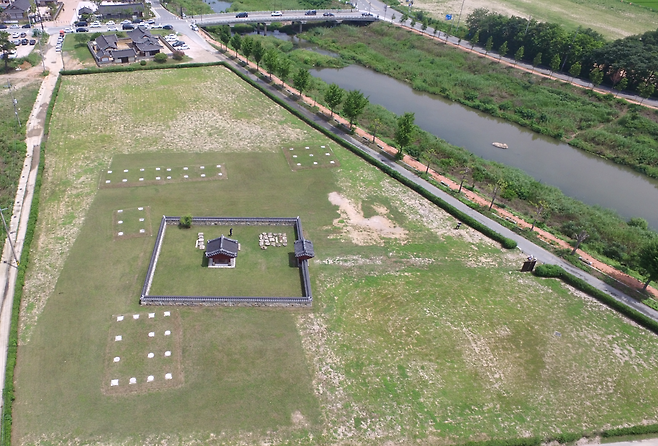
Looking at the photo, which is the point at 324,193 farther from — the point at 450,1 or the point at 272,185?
the point at 450,1

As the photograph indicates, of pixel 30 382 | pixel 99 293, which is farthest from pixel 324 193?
pixel 30 382

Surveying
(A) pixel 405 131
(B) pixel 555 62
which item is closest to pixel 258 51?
(A) pixel 405 131

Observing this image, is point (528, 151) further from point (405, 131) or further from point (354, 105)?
point (354, 105)

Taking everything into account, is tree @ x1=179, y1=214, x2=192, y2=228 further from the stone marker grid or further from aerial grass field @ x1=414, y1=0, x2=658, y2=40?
aerial grass field @ x1=414, y1=0, x2=658, y2=40

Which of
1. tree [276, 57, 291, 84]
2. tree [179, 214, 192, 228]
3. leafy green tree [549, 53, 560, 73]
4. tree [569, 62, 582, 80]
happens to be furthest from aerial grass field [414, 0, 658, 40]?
tree [179, 214, 192, 228]

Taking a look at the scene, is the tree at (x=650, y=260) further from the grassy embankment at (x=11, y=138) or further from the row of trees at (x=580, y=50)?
the grassy embankment at (x=11, y=138)

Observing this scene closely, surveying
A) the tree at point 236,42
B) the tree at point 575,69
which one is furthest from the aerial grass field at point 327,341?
the tree at point 575,69
